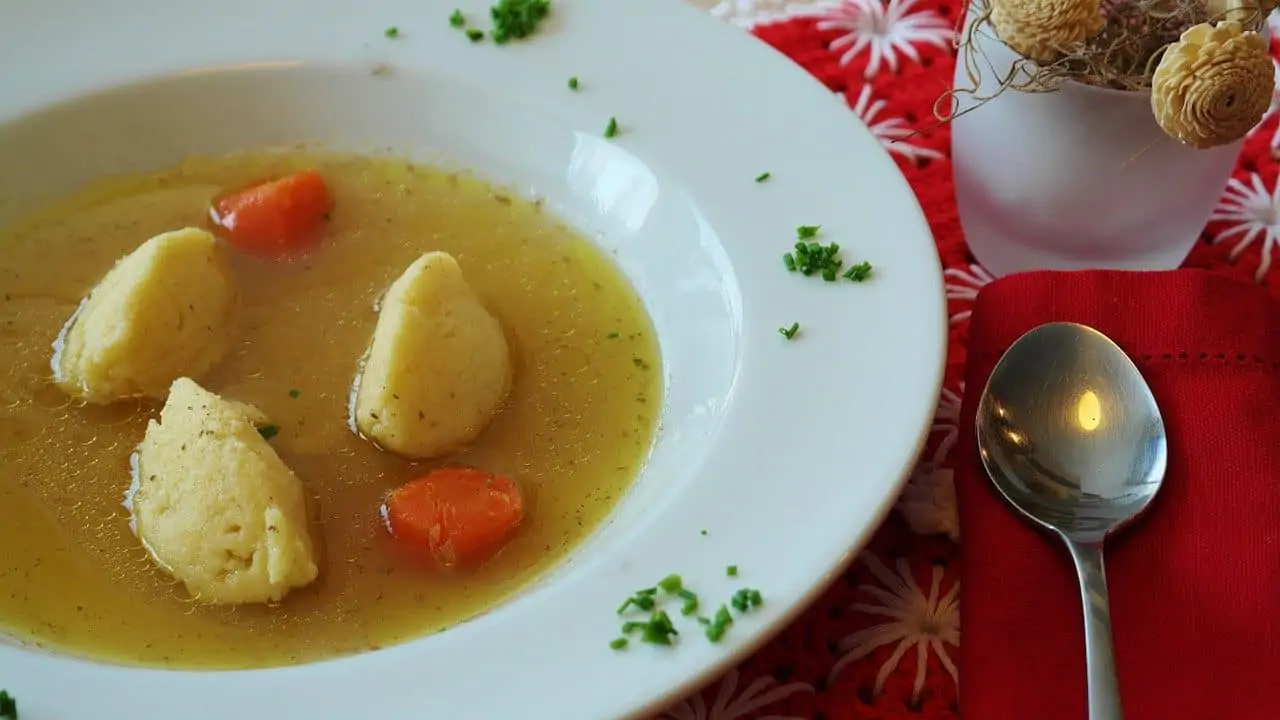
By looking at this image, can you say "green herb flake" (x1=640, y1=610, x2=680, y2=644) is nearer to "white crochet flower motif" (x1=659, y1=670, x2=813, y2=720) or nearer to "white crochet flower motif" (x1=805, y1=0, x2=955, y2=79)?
"white crochet flower motif" (x1=659, y1=670, x2=813, y2=720)

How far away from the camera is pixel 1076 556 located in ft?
4.90

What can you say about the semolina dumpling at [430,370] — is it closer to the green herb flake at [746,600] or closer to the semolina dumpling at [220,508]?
the semolina dumpling at [220,508]

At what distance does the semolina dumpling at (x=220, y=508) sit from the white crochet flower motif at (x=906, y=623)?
2.30ft

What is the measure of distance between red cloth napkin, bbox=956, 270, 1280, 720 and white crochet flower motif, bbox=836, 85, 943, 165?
461 mm

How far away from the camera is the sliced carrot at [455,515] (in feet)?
5.38

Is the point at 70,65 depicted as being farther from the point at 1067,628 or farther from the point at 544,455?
the point at 1067,628

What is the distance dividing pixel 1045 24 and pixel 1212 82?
0.73 feet

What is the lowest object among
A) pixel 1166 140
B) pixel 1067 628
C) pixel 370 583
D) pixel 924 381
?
pixel 370 583

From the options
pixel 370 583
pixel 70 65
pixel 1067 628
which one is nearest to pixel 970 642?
pixel 1067 628

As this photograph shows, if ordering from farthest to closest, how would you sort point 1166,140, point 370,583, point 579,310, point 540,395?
point 579,310 → point 540,395 → point 1166,140 → point 370,583

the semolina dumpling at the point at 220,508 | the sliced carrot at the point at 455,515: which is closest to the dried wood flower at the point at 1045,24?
the sliced carrot at the point at 455,515

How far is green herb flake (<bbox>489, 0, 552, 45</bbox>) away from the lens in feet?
6.98

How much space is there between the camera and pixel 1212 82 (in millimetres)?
1496

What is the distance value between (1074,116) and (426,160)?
1.10 meters
